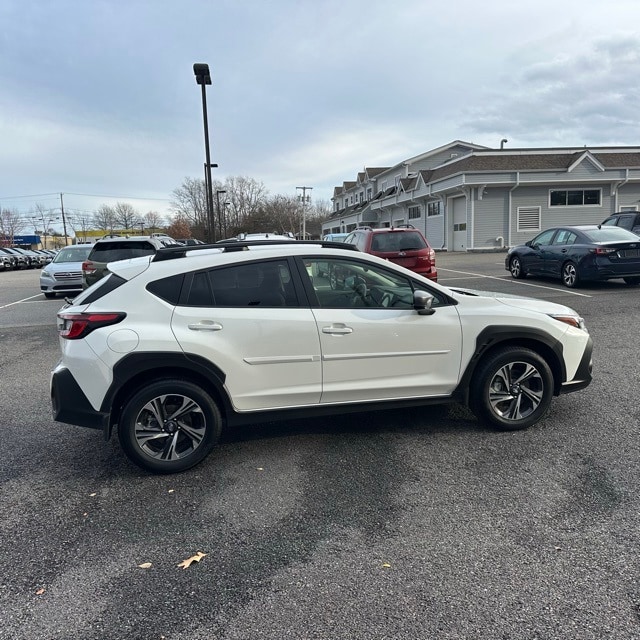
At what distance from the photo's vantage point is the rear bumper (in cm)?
360

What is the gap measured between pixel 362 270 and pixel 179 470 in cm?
214

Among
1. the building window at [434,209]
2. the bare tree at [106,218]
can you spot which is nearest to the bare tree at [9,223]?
the bare tree at [106,218]

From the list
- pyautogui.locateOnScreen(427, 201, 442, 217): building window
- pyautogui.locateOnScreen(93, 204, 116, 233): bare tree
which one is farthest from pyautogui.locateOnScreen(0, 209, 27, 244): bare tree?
pyautogui.locateOnScreen(427, 201, 442, 217): building window

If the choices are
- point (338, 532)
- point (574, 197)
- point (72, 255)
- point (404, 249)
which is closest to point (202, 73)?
point (72, 255)

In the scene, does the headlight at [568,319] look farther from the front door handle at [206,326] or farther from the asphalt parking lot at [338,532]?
the front door handle at [206,326]

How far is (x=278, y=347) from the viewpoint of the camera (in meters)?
3.78

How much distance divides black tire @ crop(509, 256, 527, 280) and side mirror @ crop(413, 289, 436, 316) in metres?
12.0

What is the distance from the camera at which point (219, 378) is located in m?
3.70

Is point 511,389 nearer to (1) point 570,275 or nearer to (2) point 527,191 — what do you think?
(1) point 570,275

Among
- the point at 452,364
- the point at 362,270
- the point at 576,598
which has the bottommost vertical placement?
the point at 576,598

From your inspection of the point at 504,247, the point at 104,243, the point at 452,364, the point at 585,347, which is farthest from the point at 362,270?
the point at 504,247

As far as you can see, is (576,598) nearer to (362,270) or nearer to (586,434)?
(586,434)

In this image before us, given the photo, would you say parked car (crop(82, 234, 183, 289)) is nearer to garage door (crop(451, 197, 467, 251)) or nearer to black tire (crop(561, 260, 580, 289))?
black tire (crop(561, 260, 580, 289))

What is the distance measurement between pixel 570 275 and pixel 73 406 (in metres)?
12.2
